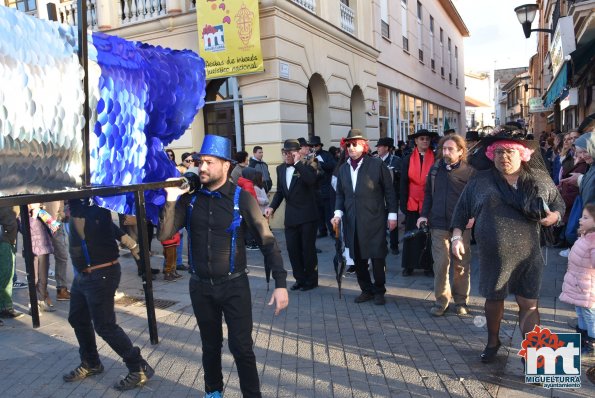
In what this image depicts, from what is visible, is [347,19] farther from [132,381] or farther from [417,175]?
[132,381]

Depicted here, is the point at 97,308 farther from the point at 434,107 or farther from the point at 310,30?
the point at 434,107

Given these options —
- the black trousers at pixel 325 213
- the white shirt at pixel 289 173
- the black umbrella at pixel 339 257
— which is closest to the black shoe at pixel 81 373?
the black umbrella at pixel 339 257

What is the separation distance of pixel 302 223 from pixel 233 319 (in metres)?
3.21

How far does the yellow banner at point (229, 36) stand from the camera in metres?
10.3

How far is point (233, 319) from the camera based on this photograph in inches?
127

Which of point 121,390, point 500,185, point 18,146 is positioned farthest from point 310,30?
point 18,146

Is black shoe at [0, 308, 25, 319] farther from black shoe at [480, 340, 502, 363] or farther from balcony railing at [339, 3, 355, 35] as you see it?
balcony railing at [339, 3, 355, 35]

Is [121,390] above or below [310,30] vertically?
below

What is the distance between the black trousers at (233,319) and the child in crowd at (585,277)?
264 centimetres

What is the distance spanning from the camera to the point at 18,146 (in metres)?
2.04

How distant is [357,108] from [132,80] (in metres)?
13.6

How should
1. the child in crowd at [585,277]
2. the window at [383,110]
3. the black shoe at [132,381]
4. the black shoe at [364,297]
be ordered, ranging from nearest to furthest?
the black shoe at [132,381], the child in crowd at [585,277], the black shoe at [364,297], the window at [383,110]

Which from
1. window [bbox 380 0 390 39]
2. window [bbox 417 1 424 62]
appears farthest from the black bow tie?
window [bbox 417 1 424 62]

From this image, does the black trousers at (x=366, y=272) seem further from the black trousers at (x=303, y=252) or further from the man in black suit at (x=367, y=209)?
the black trousers at (x=303, y=252)
